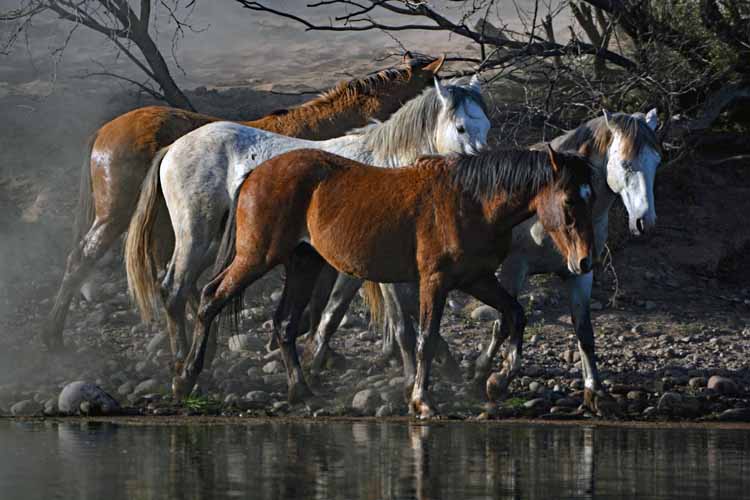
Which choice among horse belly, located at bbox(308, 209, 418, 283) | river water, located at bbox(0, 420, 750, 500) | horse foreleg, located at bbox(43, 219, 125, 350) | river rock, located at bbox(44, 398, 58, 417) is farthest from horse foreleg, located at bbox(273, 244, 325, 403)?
horse foreleg, located at bbox(43, 219, 125, 350)

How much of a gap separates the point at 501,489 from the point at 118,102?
443 inches

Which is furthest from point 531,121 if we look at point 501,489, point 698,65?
point 501,489

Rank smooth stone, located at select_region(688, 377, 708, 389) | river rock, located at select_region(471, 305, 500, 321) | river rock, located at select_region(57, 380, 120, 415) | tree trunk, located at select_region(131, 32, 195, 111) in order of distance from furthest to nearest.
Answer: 1. tree trunk, located at select_region(131, 32, 195, 111)
2. river rock, located at select_region(471, 305, 500, 321)
3. smooth stone, located at select_region(688, 377, 708, 389)
4. river rock, located at select_region(57, 380, 120, 415)

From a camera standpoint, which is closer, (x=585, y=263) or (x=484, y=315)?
(x=585, y=263)

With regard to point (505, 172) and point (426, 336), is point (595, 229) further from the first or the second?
point (426, 336)

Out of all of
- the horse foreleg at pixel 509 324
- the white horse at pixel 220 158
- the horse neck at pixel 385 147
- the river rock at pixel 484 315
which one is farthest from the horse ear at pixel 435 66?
the horse foreleg at pixel 509 324

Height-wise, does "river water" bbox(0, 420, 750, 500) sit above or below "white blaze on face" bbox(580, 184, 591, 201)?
below

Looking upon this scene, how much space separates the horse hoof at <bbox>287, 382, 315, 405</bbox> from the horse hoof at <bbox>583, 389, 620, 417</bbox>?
1787mm

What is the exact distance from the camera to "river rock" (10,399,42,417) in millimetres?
9492

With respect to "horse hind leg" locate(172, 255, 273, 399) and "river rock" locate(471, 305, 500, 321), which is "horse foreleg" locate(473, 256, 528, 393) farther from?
"river rock" locate(471, 305, 500, 321)

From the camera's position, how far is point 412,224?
9.48 meters

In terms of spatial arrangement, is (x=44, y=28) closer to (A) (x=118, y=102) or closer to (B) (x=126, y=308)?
(A) (x=118, y=102)

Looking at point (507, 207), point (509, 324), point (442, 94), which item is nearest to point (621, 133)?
point (507, 207)

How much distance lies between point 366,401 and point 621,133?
2.39 meters
